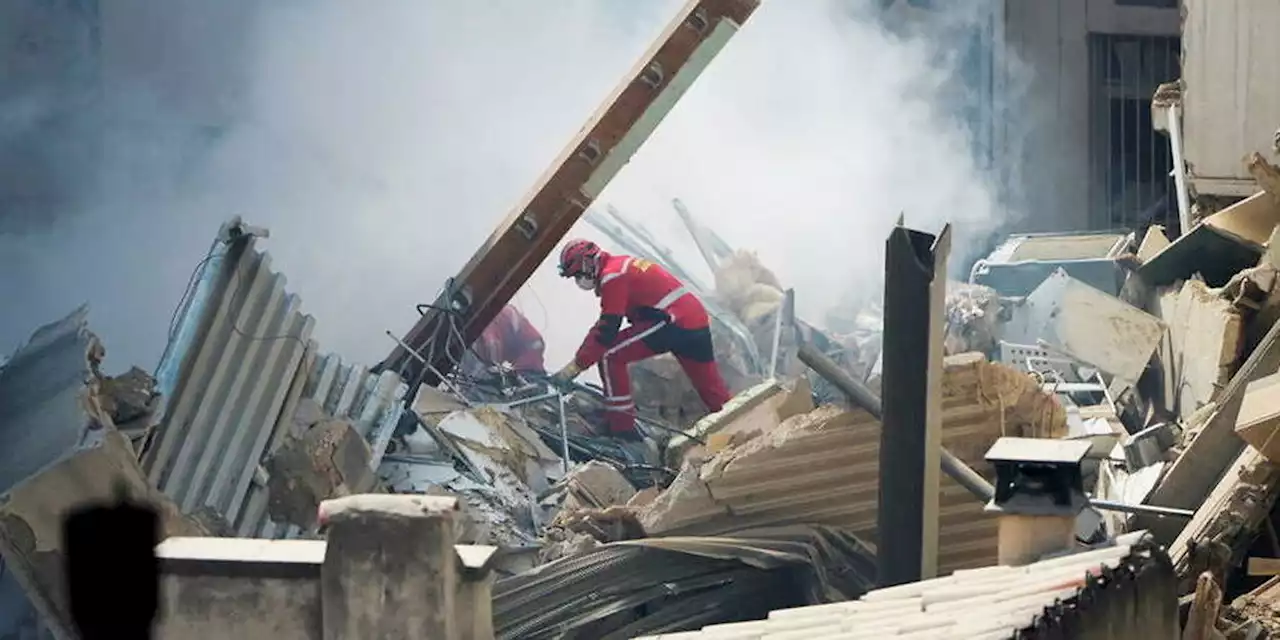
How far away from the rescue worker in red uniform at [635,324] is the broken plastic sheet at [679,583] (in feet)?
10.3

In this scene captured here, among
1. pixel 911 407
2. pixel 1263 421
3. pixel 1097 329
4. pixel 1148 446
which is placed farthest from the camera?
pixel 1097 329

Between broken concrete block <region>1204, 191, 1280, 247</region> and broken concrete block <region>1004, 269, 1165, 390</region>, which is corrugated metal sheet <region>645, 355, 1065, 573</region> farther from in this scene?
broken concrete block <region>1204, 191, 1280, 247</region>

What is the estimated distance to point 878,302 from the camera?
1468cm

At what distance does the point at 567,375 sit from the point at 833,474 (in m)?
3.23

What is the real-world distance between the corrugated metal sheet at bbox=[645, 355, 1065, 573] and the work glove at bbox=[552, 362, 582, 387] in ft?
9.26

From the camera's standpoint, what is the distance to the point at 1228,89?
11930 millimetres

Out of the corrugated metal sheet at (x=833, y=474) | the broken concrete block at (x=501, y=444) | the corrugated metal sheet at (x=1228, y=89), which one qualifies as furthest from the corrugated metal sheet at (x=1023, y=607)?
the corrugated metal sheet at (x=1228, y=89)

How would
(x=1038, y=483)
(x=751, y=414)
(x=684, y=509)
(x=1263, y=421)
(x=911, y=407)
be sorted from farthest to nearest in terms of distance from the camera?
1. (x=751, y=414)
2. (x=1263, y=421)
3. (x=684, y=509)
4. (x=911, y=407)
5. (x=1038, y=483)

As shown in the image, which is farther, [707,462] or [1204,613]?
[707,462]

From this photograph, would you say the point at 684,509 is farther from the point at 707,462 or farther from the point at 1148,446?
the point at 1148,446

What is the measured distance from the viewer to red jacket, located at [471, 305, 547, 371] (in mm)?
11266

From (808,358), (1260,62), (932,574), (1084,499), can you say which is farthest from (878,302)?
(1084,499)

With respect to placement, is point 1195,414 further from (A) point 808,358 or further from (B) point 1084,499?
Result: (B) point 1084,499

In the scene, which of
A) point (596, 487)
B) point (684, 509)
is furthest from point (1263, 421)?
point (596, 487)
